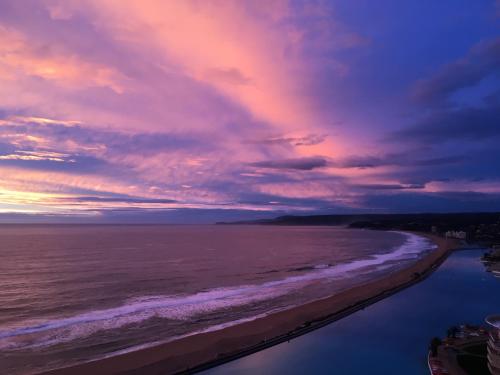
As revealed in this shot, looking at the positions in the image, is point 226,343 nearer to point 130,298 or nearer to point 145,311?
point 145,311

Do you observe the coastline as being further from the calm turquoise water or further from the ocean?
the ocean

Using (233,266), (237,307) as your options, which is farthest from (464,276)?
(237,307)

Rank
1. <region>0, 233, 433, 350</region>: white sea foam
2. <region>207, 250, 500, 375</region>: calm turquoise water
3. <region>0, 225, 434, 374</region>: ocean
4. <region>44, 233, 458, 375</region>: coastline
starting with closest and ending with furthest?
<region>44, 233, 458, 375</region>: coastline
<region>207, 250, 500, 375</region>: calm turquoise water
<region>0, 225, 434, 374</region>: ocean
<region>0, 233, 433, 350</region>: white sea foam

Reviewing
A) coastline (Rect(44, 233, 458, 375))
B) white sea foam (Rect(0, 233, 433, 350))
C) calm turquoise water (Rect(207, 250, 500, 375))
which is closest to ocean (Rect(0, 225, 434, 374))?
white sea foam (Rect(0, 233, 433, 350))

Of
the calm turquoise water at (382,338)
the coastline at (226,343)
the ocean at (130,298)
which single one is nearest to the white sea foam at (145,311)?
the ocean at (130,298)

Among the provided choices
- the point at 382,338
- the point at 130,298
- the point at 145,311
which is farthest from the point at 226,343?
the point at 130,298

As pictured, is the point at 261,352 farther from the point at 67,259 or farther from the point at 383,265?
the point at 67,259
